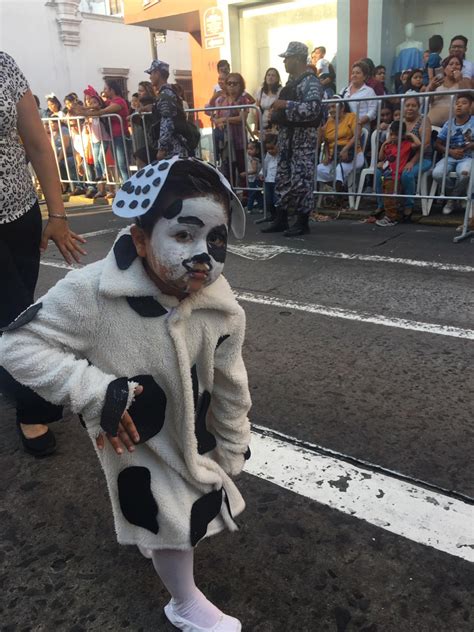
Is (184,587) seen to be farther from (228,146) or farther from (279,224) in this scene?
(228,146)

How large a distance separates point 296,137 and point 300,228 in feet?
3.47

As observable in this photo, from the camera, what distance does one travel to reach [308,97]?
6270 millimetres

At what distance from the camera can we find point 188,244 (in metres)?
1.33

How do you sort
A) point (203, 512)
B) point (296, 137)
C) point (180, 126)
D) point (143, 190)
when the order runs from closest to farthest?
point (143, 190), point (203, 512), point (296, 137), point (180, 126)

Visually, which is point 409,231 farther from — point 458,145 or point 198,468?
point 198,468

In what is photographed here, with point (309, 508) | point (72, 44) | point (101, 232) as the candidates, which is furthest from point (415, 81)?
point (72, 44)

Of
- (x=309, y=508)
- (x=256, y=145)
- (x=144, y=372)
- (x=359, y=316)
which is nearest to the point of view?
(x=144, y=372)

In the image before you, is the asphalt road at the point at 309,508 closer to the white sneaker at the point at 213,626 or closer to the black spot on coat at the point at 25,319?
the white sneaker at the point at 213,626

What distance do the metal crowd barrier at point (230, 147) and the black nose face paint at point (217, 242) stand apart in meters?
5.28

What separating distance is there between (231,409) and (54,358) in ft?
1.70

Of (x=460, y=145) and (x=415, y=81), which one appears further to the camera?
(x=415, y=81)

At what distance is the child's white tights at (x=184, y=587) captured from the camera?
1.57m

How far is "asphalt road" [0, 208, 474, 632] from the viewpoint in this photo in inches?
69.7

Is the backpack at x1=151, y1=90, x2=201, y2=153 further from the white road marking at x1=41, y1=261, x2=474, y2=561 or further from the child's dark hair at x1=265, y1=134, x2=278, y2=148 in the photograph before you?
the white road marking at x1=41, y1=261, x2=474, y2=561
